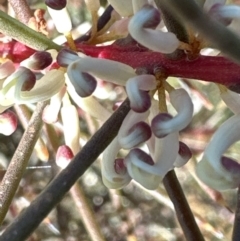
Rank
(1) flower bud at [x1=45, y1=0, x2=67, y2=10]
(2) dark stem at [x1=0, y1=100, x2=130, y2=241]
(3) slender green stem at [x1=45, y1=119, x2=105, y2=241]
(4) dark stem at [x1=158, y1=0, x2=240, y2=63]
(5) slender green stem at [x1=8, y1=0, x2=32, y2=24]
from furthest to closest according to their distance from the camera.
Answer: (3) slender green stem at [x1=45, y1=119, x2=105, y2=241], (5) slender green stem at [x1=8, y1=0, x2=32, y2=24], (1) flower bud at [x1=45, y1=0, x2=67, y2=10], (2) dark stem at [x1=0, y1=100, x2=130, y2=241], (4) dark stem at [x1=158, y1=0, x2=240, y2=63]

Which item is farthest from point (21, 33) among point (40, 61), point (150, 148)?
point (150, 148)

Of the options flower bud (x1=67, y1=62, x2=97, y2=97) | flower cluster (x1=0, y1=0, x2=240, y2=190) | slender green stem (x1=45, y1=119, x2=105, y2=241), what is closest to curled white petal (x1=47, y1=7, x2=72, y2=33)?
flower cluster (x1=0, y1=0, x2=240, y2=190)

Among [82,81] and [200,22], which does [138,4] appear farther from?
[200,22]

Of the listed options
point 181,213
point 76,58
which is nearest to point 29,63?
point 76,58

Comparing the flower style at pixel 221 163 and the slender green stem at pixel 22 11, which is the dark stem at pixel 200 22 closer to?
the flower style at pixel 221 163

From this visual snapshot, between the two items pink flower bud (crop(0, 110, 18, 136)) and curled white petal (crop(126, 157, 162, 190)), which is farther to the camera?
pink flower bud (crop(0, 110, 18, 136))

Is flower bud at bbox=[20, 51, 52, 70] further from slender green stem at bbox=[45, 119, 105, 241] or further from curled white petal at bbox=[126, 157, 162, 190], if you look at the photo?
slender green stem at bbox=[45, 119, 105, 241]
